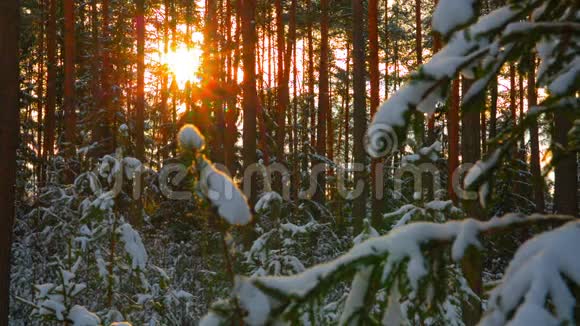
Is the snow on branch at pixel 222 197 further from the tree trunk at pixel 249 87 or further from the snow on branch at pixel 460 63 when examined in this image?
the tree trunk at pixel 249 87

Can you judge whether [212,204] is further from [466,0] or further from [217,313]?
[466,0]

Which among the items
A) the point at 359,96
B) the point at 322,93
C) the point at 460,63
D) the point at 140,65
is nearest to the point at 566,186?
the point at 359,96

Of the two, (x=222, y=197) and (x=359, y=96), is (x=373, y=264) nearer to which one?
(x=222, y=197)

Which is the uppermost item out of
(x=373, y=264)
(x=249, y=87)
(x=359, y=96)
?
(x=359, y=96)

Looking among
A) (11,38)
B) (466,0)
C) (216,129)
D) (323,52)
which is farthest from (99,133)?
(466,0)

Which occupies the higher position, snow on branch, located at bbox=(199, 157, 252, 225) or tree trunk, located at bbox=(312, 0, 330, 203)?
tree trunk, located at bbox=(312, 0, 330, 203)

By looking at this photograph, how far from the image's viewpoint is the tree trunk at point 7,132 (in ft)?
17.2

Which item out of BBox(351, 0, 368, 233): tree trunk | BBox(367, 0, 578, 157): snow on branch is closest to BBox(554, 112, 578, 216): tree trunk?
BBox(351, 0, 368, 233): tree trunk

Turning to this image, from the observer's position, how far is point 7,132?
5.22m

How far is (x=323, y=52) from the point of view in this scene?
18.5 m

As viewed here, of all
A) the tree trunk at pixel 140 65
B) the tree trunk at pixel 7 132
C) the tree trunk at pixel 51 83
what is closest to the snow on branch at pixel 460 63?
the tree trunk at pixel 7 132

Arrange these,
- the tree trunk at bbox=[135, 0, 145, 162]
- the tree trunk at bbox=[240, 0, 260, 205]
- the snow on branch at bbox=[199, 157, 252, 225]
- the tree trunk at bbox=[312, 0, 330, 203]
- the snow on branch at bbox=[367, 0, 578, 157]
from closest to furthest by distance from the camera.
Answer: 1. the snow on branch at bbox=[199, 157, 252, 225]
2. the snow on branch at bbox=[367, 0, 578, 157]
3. the tree trunk at bbox=[240, 0, 260, 205]
4. the tree trunk at bbox=[135, 0, 145, 162]
5. the tree trunk at bbox=[312, 0, 330, 203]

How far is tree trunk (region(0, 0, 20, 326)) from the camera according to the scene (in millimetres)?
5242

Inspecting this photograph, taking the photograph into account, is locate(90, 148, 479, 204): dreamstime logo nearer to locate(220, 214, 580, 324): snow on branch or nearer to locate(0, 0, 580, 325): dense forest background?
locate(0, 0, 580, 325): dense forest background
